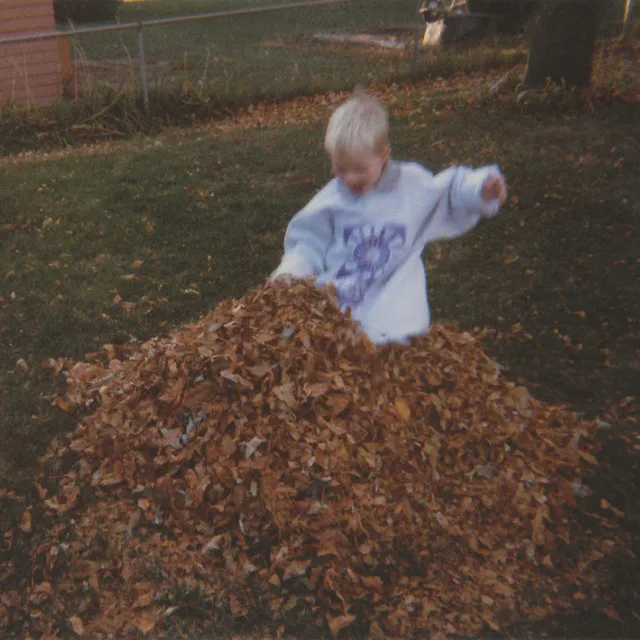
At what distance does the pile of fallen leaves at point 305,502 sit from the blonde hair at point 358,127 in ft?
2.44

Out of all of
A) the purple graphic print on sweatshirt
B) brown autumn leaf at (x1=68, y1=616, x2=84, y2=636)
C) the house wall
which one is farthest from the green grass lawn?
brown autumn leaf at (x1=68, y1=616, x2=84, y2=636)

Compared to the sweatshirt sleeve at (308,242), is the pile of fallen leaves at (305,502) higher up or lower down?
lower down

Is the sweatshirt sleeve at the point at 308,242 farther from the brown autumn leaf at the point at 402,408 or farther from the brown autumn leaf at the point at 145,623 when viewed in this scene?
the brown autumn leaf at the point at 145,623

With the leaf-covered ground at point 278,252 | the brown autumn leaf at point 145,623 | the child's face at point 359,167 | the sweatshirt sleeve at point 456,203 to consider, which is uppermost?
the child's face at point 359,167

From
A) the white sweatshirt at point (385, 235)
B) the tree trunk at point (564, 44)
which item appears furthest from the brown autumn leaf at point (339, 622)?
the tree trunk at point (564, 44)

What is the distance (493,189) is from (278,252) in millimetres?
2951

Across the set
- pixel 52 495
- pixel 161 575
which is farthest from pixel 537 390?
pixel 52 495

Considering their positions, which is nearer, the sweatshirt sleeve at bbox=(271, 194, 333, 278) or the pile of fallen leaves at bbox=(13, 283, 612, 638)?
the pile of fallen leaves at bbox=(13, 283, 612, 638)

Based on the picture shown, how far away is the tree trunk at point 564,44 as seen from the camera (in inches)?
283

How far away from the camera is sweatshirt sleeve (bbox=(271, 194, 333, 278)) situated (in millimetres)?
3307

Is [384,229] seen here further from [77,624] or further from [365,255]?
[77,624]

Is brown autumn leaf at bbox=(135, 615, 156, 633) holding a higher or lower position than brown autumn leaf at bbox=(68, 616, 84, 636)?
higher

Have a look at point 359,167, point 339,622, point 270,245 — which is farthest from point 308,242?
point 270,245

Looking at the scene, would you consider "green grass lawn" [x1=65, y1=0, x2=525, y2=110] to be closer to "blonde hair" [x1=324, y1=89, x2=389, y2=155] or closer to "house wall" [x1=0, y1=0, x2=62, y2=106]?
"house wall" [x1=0, y1=0, x2=62, y2=106]
